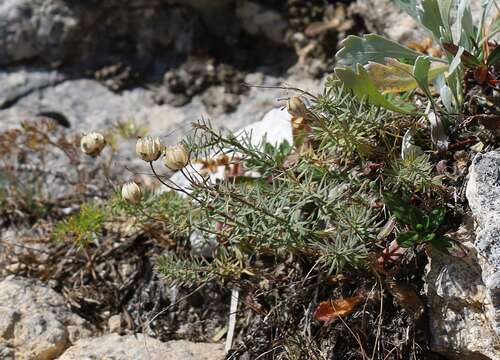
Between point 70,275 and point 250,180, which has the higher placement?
point 250,180

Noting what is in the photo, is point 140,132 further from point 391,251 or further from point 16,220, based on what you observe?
point 391,251

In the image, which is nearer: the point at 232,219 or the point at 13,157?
the point at 232,219

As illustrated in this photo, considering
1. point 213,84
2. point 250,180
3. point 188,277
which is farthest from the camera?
point 213,84

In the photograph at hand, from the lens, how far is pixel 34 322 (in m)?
2.83

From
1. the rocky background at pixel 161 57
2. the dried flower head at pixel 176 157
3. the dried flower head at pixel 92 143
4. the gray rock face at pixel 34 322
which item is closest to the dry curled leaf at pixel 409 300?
the dried flower head at pixel 176 157

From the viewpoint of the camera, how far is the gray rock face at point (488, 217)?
2188 mm

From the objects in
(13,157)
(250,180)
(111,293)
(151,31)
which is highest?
(151,31)

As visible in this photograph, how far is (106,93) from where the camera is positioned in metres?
4.32

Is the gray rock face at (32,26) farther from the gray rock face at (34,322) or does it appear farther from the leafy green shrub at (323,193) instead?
the leafy green shrub at (323,193)

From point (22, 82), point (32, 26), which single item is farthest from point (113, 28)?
point (22, 82)

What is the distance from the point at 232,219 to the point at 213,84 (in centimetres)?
191

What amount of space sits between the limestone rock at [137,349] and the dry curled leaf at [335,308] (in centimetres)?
47

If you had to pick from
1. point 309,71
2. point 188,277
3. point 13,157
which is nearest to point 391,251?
point 188,277

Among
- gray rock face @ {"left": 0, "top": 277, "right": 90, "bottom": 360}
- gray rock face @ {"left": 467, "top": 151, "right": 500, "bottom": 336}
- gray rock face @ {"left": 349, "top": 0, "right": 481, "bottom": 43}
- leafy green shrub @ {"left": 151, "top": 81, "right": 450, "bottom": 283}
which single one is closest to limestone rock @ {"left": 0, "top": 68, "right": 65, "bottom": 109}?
gray rock face @ {"left": 0, "top": 277, "right": 90, "bottom": 360}
